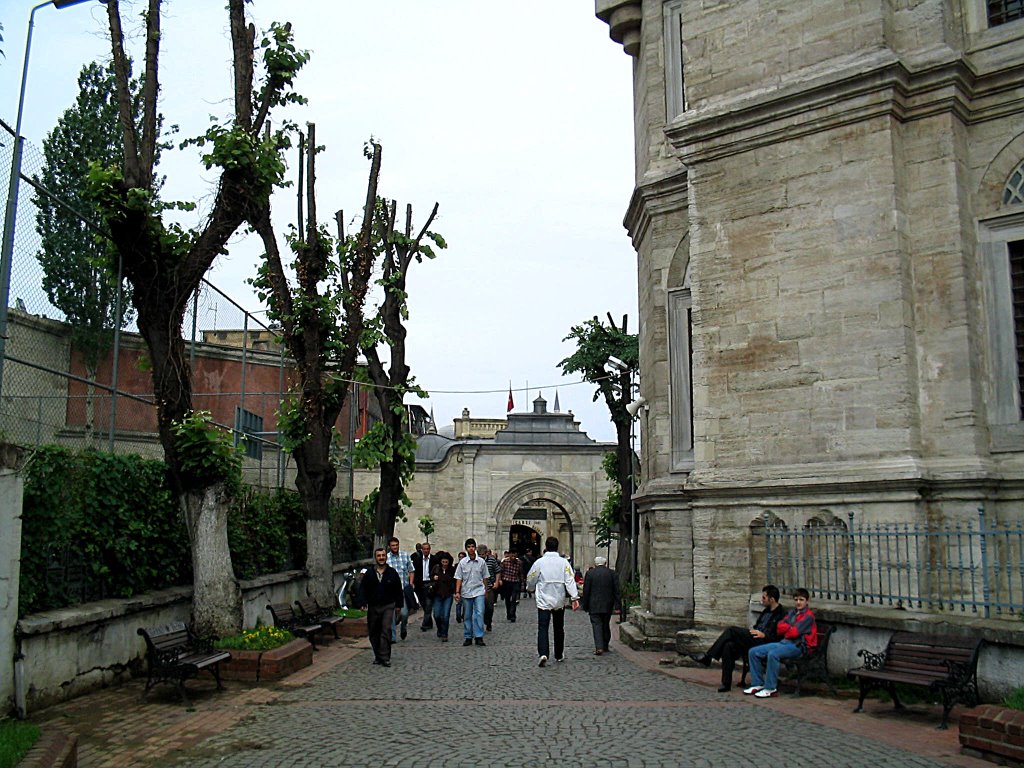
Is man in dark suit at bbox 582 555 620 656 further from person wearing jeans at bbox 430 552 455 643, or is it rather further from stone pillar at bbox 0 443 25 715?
stone pillar at bbox 0 443 25 715

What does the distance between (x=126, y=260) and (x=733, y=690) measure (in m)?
8.74

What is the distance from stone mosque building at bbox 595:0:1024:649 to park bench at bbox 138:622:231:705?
19.3 feet

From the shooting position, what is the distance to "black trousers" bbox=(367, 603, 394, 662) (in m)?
13.6

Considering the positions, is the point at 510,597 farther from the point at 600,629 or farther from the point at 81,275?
the point at 81,275

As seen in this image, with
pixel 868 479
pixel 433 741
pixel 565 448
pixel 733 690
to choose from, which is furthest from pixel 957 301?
pixel 565 448

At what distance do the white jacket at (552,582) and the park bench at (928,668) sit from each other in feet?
15.9

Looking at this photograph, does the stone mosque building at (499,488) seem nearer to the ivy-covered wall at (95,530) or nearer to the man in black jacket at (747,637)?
the ivy-covered wall at (95,530)

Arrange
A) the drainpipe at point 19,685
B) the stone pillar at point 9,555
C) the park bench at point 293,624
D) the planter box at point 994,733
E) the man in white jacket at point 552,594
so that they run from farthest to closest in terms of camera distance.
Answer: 1. the park bench at point 293,624
2. the man in white jacket at point 552,594
3. the drainpipe at point 19,685
4. the stone pillar at point 9,555
5. the planter box at point 994,733

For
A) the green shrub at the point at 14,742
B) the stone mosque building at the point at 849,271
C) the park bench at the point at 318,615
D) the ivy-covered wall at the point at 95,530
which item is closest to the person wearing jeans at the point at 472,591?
the park bench at the point at 318,615

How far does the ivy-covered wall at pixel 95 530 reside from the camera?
32.4ft

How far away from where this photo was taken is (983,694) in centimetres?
880

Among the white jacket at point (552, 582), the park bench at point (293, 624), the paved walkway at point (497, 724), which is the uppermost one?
the white jacket at point (552, 582)

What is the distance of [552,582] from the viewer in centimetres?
1377

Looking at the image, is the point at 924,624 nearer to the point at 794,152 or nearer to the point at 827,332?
the point at 827,332
